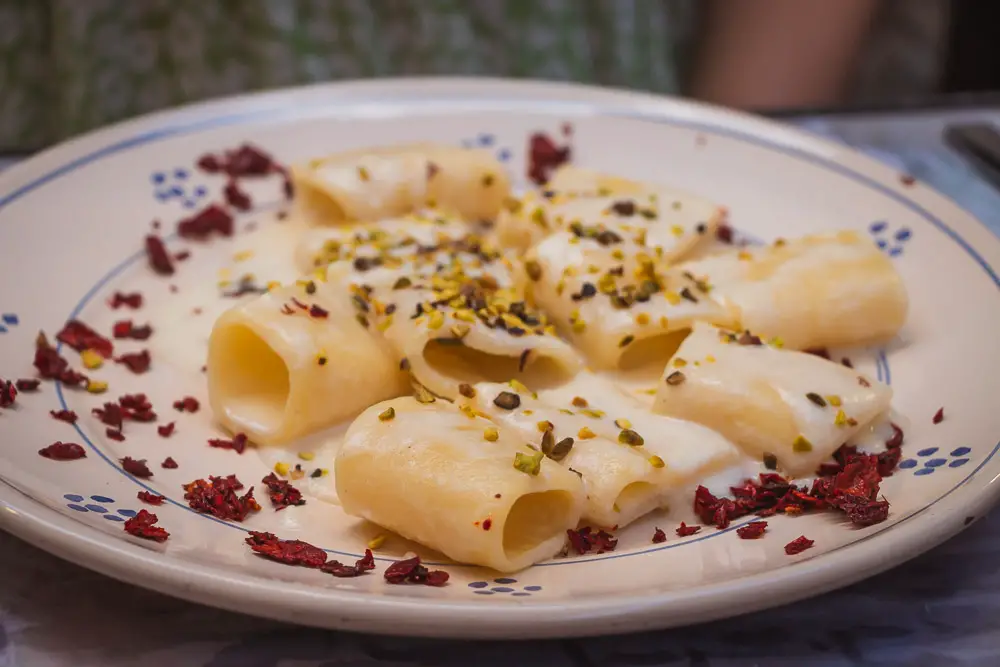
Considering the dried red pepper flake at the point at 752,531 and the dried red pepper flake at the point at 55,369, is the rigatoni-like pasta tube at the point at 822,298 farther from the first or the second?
the dried red pepper flake at the point at 55,369

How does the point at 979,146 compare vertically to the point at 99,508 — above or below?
above

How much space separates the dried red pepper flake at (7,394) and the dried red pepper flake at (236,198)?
27.7 inches

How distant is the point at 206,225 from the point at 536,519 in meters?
0.98

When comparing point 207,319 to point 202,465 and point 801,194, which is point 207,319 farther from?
point 801,194

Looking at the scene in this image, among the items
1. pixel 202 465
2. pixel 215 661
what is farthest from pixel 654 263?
pixel 215 661

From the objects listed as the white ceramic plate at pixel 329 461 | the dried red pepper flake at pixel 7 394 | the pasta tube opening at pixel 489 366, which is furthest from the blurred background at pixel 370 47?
the dried red pepper flake at pixel 7 394

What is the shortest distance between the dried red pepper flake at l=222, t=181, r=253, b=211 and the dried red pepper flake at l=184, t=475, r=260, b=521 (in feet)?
2.70

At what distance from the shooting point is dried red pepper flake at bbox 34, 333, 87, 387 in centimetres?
140

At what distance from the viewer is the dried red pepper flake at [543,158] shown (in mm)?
2098

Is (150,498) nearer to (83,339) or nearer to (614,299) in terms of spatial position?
(83,339)

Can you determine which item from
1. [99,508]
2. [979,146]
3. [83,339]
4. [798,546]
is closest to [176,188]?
[83,339]

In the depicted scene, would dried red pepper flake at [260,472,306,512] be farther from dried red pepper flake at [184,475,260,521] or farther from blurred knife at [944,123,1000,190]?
blurred knife at [944,123,1000,190]

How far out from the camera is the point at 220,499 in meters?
1.19

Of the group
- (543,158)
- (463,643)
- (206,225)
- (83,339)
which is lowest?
(463,643)
